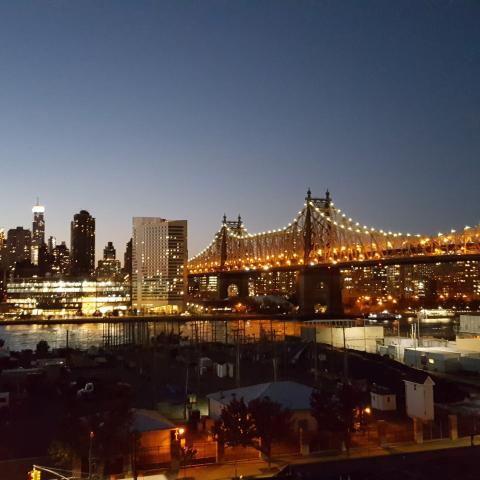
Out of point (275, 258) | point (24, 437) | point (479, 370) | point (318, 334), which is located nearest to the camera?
point (24, 437)

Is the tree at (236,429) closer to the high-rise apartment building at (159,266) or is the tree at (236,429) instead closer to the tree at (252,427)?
the tree at (252,427)

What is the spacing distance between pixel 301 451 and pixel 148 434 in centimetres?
414

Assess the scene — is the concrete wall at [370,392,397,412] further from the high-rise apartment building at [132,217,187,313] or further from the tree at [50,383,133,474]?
the high-rise apartment building at [132,217,187,313]

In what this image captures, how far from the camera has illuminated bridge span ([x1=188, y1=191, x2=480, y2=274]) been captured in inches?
2783

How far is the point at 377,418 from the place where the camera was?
21719 millimetres

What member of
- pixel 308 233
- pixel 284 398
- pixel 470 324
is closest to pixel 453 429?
pixel 284 398

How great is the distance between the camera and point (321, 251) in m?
91.9

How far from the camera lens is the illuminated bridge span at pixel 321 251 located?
69875 mm

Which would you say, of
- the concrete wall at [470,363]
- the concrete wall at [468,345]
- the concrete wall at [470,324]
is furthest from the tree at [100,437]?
the concrete wall at [470,324]

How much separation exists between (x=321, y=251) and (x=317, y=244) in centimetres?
412

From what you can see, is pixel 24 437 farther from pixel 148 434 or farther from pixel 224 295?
pixel 224 295

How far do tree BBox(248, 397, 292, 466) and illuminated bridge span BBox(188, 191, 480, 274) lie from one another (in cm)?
5259

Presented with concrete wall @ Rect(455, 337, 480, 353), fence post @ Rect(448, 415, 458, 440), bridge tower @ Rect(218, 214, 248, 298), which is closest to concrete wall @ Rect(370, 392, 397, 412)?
fence post @ Rect(448, 415, 458, 440)

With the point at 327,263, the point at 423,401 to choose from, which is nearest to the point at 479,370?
the point at 423,401
